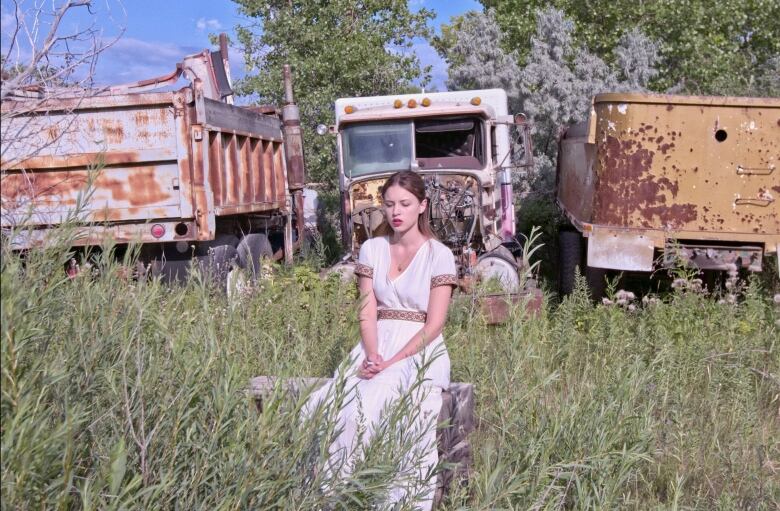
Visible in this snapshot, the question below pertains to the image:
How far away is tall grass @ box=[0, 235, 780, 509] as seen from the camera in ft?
8.00

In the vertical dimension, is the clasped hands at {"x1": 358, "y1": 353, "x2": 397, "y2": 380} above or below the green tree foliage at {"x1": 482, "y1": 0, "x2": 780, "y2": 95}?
below

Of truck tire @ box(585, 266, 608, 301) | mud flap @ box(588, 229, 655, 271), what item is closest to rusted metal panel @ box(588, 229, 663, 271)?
mud flap @ box(588, 229, 655, 271)

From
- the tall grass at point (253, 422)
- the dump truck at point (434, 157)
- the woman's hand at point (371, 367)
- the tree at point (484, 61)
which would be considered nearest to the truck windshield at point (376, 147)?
the dump truck at point (434, 157)

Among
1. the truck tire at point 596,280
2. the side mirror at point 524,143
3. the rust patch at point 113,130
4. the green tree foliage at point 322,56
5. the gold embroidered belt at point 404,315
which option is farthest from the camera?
the green tree foliage at point 322,56

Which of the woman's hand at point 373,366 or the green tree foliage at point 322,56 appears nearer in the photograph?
the woman's hand at point 373,366

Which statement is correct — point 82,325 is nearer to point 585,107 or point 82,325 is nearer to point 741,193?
point 741,193

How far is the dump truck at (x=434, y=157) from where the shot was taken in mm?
9320

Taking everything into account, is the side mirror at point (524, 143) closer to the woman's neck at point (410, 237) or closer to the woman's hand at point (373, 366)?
the woman's neck at point (410, 237)

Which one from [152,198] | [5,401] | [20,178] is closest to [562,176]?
[152,198]

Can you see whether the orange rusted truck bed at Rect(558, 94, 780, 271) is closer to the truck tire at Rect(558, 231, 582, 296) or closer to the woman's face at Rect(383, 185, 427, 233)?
the truck tire at Rect(558, 231, 582, 296)

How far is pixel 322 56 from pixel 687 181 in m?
10.9

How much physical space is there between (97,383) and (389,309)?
1717 millimetres

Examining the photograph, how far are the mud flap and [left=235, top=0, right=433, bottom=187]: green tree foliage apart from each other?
32.6ft

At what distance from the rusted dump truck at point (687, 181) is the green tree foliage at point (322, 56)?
9.96 meters
